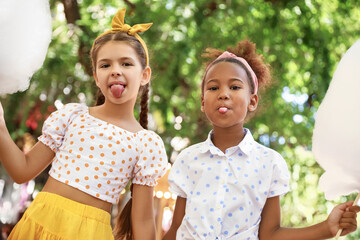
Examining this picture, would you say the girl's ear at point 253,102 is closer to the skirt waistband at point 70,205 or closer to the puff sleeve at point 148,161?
the puff sleeve at point 148,161

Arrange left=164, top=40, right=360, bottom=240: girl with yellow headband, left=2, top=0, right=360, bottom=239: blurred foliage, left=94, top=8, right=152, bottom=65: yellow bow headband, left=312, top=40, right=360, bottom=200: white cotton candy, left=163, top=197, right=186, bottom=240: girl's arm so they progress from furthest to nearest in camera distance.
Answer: left=2, top=0, right=360, bottom=239: blurred foliage
left=94, top=8, right=152, bottom=65: yellow bow headband
left=163, top=197, right=186, bottom=240: girl's arm
left=164, top=40, right=360, bottom=240: girl with yellow headband
left=312, top=40, right=360, bottom=200: white cotton candy

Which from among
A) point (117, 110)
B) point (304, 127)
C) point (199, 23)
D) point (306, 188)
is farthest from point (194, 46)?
point (117, 110)

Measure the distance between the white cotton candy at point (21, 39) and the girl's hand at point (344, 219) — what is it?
3.28ft

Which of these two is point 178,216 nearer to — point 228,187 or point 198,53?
point 228,187

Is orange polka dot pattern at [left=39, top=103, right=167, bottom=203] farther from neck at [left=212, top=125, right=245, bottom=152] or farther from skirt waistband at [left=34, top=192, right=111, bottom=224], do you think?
neck at [left=212, top=125, right=245, bottom=152]

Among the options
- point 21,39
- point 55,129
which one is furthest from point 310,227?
point 21,39

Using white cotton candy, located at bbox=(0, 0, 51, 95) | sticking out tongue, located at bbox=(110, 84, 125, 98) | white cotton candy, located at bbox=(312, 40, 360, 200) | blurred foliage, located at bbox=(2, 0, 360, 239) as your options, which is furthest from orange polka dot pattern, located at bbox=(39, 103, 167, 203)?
blurred foliage, located at bbox=(2, 0, 360, 239)

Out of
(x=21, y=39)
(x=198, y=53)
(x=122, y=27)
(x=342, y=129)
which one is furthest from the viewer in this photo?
(x=198, y=53)

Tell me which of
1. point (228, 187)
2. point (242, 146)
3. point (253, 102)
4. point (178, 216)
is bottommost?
point (178, 216)

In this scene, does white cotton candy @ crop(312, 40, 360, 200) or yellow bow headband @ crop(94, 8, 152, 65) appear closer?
white cotton candy @ crop(312, 40, 360, 200)

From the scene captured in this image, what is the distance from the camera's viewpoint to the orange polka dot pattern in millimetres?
1649

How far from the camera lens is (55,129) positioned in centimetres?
173

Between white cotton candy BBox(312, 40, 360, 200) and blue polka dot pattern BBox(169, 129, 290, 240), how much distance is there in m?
0.19

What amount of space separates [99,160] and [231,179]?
42 cm
